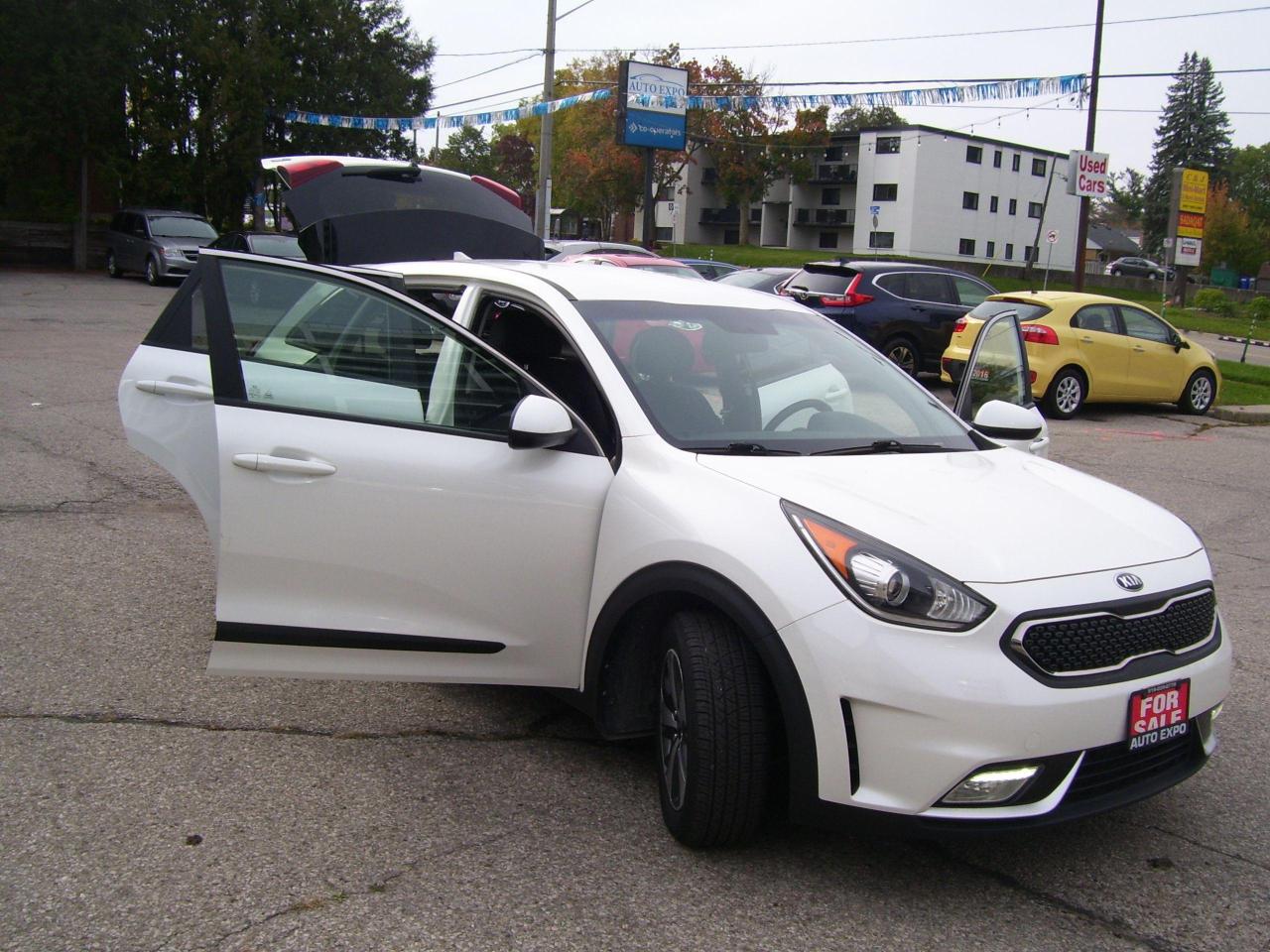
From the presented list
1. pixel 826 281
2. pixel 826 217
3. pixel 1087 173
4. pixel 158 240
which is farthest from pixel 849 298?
pixel 826 217

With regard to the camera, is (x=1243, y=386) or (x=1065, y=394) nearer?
(x=1065, y=394)

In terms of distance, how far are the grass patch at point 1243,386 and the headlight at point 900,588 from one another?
15608 mm

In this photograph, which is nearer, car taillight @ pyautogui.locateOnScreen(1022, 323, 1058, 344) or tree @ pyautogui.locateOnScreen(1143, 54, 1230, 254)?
car taillight @ pyautogui.locateOnScreen(1022, 323, 1058, 344)

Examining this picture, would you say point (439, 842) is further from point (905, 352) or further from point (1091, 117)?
point (1091, 117)

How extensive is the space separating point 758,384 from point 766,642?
4.53 feet

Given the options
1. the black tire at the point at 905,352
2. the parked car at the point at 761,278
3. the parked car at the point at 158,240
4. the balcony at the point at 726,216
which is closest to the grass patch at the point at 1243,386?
the black tire at the point at 905,352

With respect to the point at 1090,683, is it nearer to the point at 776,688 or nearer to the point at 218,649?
the point at 776,688

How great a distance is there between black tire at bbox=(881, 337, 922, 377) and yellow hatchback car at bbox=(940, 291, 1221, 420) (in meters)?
1.49

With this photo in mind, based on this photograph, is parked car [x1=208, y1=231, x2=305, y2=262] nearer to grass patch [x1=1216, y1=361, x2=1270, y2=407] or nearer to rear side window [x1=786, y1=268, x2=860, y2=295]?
rear side window [x1=786, y1=268, x2=860, y2=295]

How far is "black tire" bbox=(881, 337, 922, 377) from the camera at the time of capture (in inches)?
628

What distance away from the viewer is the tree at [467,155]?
92625 mm

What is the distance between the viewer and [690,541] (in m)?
3.33

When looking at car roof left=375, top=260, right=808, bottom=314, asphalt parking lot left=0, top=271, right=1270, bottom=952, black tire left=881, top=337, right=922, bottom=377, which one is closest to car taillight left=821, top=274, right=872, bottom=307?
black tire left=881, top=337, right=922, bottom=377

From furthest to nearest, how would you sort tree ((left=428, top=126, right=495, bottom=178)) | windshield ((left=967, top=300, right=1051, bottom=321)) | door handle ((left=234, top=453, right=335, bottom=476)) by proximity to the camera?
1. tree ((left=428, top=126, right=495, bottom=178))
2. windshield ((left=967, top=300, right=1051, bottom=321))
3. door handle ((left=234, top=453, right=335, bottom=476))
